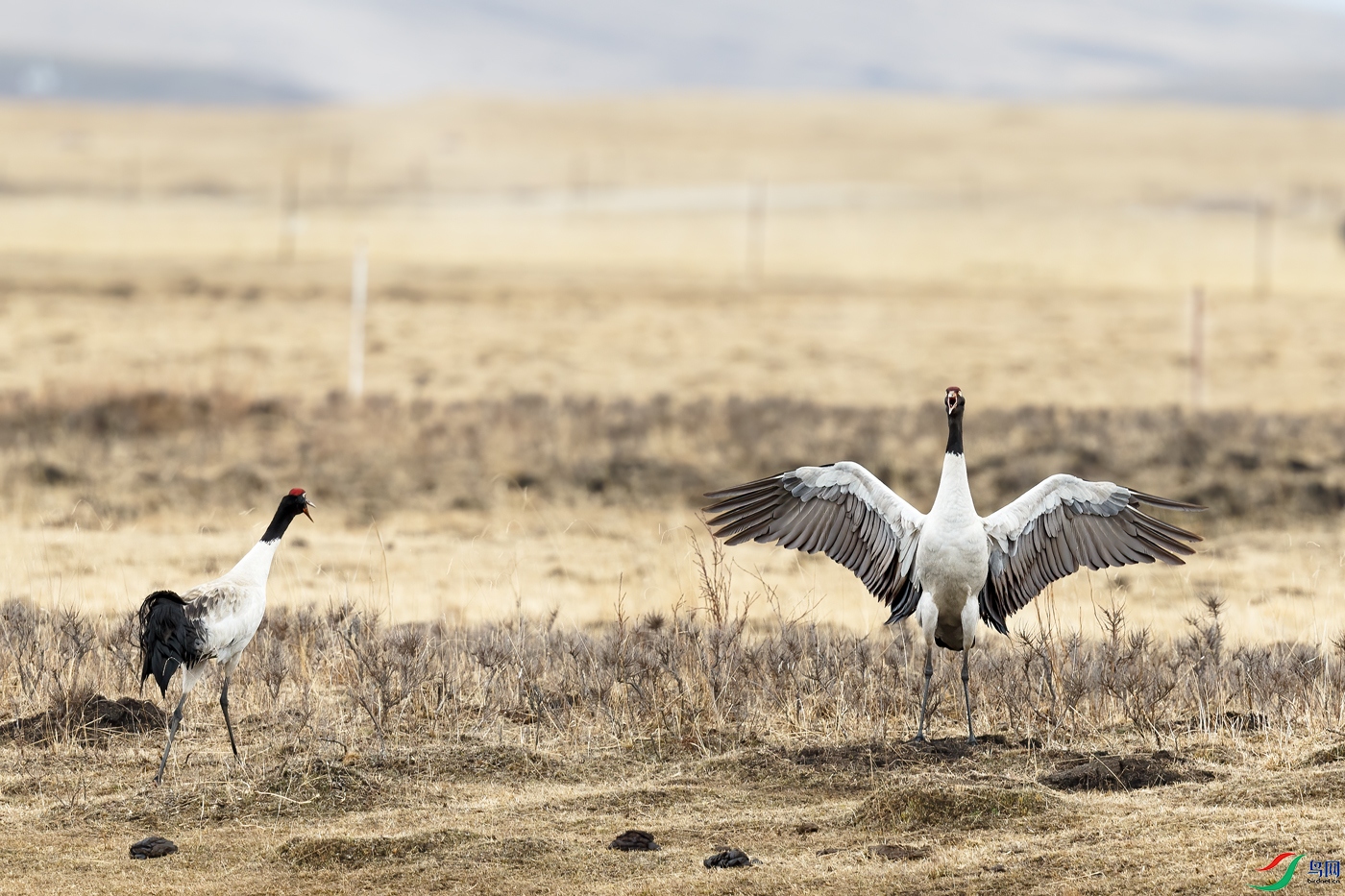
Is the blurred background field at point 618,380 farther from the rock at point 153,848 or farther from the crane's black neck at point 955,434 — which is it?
the rock at point 153,848

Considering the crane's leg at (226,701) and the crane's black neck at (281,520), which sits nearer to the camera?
the crane's leg at (226,701)

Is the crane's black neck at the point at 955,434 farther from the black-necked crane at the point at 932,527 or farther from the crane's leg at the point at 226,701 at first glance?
the crane's leg at the point at 226,701

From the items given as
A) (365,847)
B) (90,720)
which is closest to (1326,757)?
(365,847)

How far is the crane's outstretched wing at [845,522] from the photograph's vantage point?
8438mm

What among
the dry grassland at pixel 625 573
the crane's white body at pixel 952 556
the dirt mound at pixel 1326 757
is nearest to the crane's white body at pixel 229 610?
the dry grassland at pixel 625 573

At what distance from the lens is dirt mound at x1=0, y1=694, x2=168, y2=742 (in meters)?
8.30

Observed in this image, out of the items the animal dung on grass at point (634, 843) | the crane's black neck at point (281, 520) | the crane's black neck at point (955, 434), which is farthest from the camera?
the crane's black neck at point (281, 520)

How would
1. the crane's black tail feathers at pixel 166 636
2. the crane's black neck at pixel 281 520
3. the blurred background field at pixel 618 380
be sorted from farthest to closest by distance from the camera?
the blurred background field at pixel 618 380 < the crane's black neck at pixel 281 520 < the crane's black tail feathers at pixel 166 636

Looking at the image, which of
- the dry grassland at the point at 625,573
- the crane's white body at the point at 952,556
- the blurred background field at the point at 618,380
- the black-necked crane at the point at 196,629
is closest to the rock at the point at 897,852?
the dry grassland at the point at 625,573

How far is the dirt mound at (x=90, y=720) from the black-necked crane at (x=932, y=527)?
326 centimetres

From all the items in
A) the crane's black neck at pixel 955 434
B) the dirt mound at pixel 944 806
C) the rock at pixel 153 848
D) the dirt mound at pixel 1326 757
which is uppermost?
the crane's black neck at pixel 955 434

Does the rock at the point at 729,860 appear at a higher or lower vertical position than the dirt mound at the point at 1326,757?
lower

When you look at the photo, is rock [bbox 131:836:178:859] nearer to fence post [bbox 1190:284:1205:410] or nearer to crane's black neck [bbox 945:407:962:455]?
crane's black neck [bbox 945:407:962:455]

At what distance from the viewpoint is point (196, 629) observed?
307 inches
